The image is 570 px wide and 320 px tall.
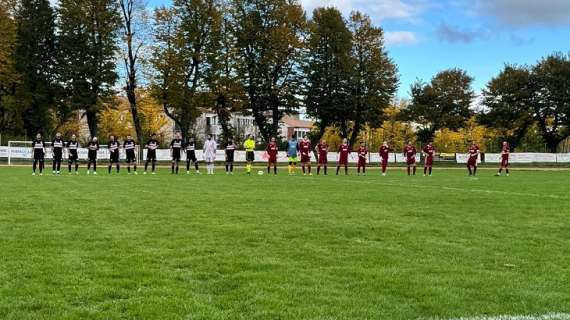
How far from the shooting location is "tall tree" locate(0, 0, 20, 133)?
52.1 metres

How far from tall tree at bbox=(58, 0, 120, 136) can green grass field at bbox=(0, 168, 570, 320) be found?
42.4m

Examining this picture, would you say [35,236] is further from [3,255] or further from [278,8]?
[278,8]

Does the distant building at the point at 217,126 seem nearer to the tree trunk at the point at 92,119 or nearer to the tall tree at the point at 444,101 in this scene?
the tree trunk at the point at 92,119

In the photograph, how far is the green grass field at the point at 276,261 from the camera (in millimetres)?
5324

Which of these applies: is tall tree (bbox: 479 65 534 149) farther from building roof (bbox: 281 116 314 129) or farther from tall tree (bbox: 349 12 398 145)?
building roof (bbox: 281 116 314 129)

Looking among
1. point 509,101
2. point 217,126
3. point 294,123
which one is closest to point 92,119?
point 509,101

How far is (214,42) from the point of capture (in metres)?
55.7

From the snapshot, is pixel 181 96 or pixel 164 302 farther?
pixel 181 96

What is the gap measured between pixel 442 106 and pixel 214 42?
27.9 meters

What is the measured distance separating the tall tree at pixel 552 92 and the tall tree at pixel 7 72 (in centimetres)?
5360

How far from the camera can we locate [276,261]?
23.7 feet

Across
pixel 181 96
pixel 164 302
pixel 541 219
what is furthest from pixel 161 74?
pixel 164 302

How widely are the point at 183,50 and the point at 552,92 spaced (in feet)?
131

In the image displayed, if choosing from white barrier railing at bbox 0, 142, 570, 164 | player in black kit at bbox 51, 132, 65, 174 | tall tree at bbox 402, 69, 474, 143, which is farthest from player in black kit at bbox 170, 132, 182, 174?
tall tree at bbox 402, 69, 474, 143
